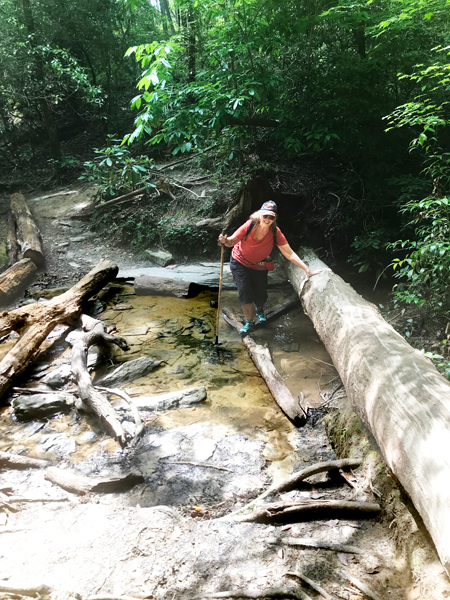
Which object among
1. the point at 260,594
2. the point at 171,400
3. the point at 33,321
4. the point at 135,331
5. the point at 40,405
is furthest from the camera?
the point at 135,331

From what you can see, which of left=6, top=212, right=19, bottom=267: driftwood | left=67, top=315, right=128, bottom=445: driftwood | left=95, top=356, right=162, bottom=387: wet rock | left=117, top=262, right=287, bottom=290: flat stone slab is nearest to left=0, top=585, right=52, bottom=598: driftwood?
left=67, top=315, right=128, bottom=445: driftwood

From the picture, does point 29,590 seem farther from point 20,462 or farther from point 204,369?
point 204,369

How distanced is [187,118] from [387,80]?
133 inches

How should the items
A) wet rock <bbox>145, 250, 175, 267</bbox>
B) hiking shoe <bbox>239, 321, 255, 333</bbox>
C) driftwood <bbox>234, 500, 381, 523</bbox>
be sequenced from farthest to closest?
wet rock <bbox>145, 250, 175, 267</bbox> → hiking shoe <bbox>239, 321, 255, 333</bbox> → driftwood <bbox>234, 500, 381, 523</bbox>

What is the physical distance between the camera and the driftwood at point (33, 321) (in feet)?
14.0

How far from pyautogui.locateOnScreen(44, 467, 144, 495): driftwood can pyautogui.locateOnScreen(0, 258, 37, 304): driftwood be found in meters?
5.29

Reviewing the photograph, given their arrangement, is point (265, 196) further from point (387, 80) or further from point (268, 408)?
point (268, 408)

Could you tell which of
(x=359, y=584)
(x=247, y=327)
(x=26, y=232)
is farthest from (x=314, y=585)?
(x=26, y=232)

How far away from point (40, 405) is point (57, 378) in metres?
0.64

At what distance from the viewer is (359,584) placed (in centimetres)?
165

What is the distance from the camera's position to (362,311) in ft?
12.1

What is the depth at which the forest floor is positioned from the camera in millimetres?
1736

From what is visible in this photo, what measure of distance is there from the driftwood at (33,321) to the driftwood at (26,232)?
2471mm

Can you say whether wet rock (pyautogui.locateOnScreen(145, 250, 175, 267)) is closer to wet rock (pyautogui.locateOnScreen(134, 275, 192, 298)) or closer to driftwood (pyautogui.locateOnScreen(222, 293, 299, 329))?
wet rock (pyautogui.locateOnScreen(134, 275, 192, 298))
